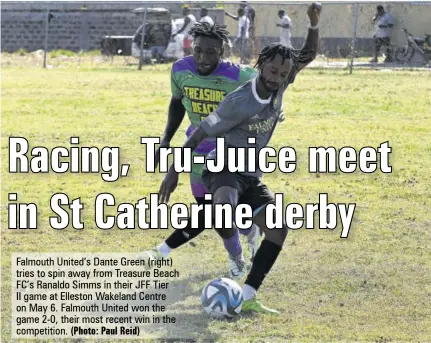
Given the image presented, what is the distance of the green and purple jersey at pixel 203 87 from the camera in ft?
23.3

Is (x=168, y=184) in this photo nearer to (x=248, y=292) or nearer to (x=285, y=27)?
(x=248, y=292)

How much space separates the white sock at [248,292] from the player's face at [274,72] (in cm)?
137

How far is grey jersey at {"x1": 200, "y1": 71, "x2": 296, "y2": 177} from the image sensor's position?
6.24 metres

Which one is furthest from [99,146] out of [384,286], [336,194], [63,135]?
[384,286]

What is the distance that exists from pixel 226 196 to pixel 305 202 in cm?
397

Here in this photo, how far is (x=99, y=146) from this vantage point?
13531 mm

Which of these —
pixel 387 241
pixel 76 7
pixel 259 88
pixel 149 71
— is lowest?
pixel 387 241

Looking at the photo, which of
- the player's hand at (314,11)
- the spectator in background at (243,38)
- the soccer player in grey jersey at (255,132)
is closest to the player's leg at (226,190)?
the soccer player in grey jersey at (255,132)

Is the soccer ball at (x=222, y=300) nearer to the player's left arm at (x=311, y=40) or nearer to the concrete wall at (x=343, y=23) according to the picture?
the player's left arm at (x=311, y=40)

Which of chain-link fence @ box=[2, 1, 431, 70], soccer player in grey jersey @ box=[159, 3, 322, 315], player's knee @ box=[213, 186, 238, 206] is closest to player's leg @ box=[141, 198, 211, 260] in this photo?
soccer player in grey jersey @ box=[159, 3, 322, 315]

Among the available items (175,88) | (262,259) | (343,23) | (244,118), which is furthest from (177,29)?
(262,259)

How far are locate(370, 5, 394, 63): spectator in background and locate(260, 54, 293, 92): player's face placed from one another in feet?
60.7

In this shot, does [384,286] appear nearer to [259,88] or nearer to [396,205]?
[259,88]

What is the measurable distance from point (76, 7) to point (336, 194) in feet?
82.8
